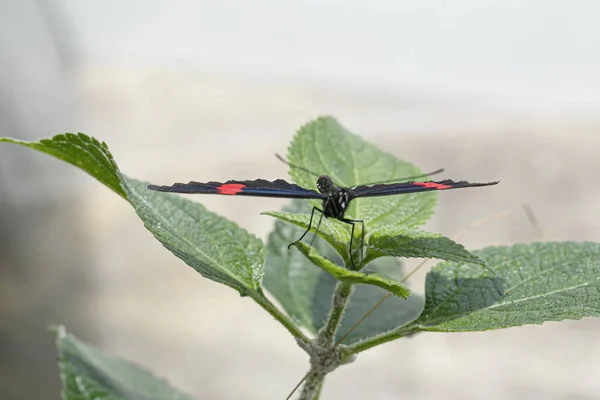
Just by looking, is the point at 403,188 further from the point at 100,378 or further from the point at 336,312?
the point at 100,378

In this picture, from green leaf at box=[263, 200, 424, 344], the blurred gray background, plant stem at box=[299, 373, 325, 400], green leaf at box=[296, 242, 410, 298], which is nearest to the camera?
green leaf at box=[296, 242, 410, 298]

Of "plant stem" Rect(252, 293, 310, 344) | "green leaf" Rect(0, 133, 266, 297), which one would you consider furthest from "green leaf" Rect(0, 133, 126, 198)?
"plant stem" Rect(252, 293, 310, 344)

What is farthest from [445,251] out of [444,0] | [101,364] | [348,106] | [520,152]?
[348,106]

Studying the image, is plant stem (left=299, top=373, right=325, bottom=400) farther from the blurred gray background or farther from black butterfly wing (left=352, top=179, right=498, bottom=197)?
the blurred gray background

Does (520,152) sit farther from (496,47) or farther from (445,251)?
(445,251)

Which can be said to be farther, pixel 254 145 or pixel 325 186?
pixel 254 145

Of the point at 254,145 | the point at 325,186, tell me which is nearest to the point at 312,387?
the point at 325,186
